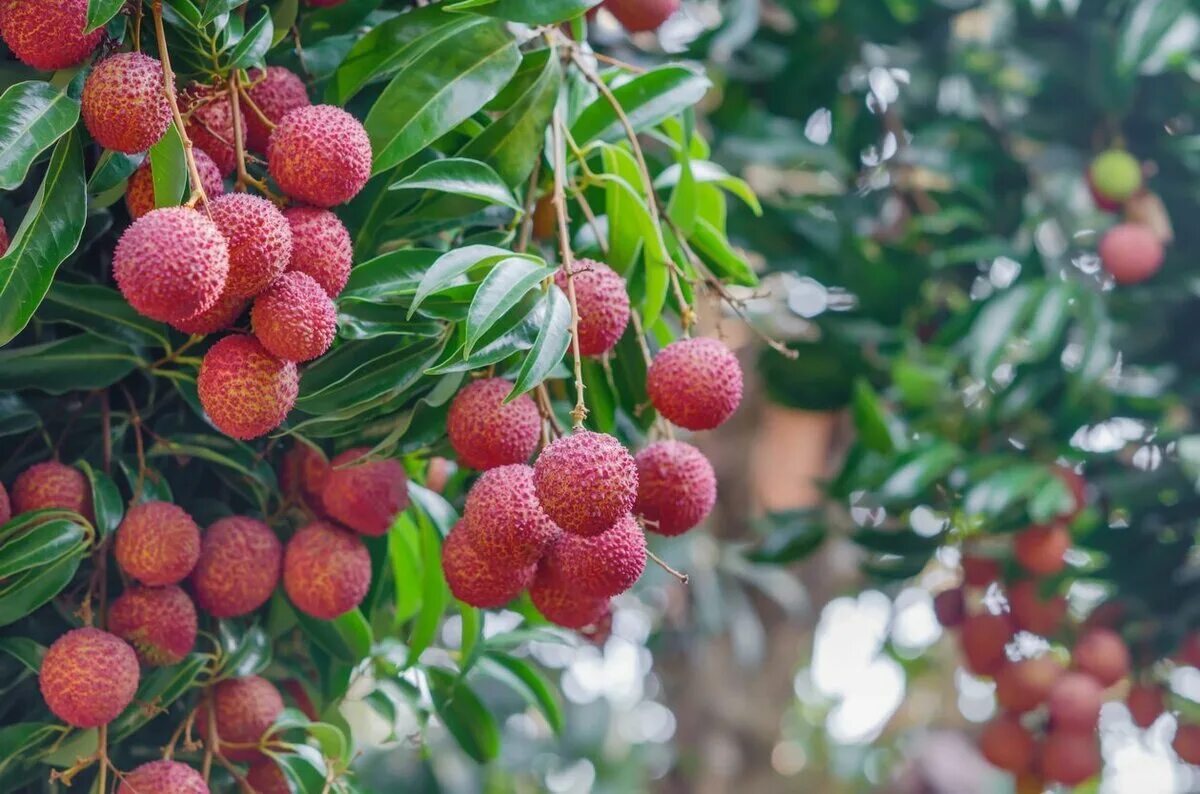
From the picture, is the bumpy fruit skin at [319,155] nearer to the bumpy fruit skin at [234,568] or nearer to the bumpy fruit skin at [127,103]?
the bumpy fruit skin at [127,103]

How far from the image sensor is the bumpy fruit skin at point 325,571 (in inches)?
34.4

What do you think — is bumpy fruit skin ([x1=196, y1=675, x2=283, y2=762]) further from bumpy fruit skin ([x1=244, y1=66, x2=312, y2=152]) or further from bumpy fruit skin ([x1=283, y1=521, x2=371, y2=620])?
bumpy fruit skin ([x1=244, y1=66, x2=312, y2=152])

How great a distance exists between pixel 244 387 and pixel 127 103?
16 centimetres

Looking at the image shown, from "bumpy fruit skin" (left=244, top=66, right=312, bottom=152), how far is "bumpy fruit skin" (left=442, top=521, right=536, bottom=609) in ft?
0.90

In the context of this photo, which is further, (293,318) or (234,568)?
(234,568)

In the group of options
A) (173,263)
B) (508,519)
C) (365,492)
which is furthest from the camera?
(365,492)

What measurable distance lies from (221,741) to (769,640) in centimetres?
167

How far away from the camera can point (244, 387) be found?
719 mm

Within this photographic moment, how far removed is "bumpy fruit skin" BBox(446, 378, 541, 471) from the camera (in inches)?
31.1

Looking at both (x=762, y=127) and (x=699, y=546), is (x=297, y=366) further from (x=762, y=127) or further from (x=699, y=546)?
(x=699, y=546)

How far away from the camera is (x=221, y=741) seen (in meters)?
0.89

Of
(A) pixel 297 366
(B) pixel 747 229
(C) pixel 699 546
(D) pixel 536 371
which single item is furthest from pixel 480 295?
(C) pixel 699 546

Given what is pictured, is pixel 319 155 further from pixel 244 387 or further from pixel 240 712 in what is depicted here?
pixel 240 712

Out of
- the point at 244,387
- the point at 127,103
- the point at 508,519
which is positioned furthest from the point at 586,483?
the point at 127,103
